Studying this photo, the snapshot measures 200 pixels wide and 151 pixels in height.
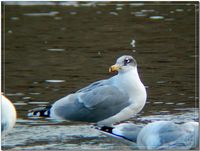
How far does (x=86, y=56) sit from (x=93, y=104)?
12.8ft

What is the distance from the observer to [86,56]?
11.3 m

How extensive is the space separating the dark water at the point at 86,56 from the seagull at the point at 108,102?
174 mm

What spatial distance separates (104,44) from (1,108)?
5.77 meters

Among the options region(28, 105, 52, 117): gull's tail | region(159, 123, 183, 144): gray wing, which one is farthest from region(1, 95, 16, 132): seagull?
region(159, 123, 183, 144): gray wing

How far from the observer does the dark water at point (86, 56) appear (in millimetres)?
7668

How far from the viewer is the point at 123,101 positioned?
7301 mm

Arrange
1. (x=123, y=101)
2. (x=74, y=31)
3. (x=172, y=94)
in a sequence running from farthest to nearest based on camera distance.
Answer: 1. (x=74, y=31)
2. (x=172, y=94)
3. (x=123, y=101)

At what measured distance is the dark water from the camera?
25.2 feet

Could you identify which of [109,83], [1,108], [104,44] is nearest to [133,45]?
[104,44]

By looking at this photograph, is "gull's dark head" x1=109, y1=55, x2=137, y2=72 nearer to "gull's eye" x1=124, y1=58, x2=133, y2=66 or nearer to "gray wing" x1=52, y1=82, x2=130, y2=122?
"gull's eye" x1=124, y1=58, x2=133, y2=66

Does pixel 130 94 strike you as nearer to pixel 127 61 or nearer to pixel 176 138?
pixel 127 61

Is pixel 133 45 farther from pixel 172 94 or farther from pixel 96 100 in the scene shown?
pixel 96 100

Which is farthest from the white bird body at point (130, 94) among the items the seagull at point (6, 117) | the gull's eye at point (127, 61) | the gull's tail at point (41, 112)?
the seagull at point (6, 117)

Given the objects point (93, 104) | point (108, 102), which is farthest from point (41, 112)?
point (108, 102)
